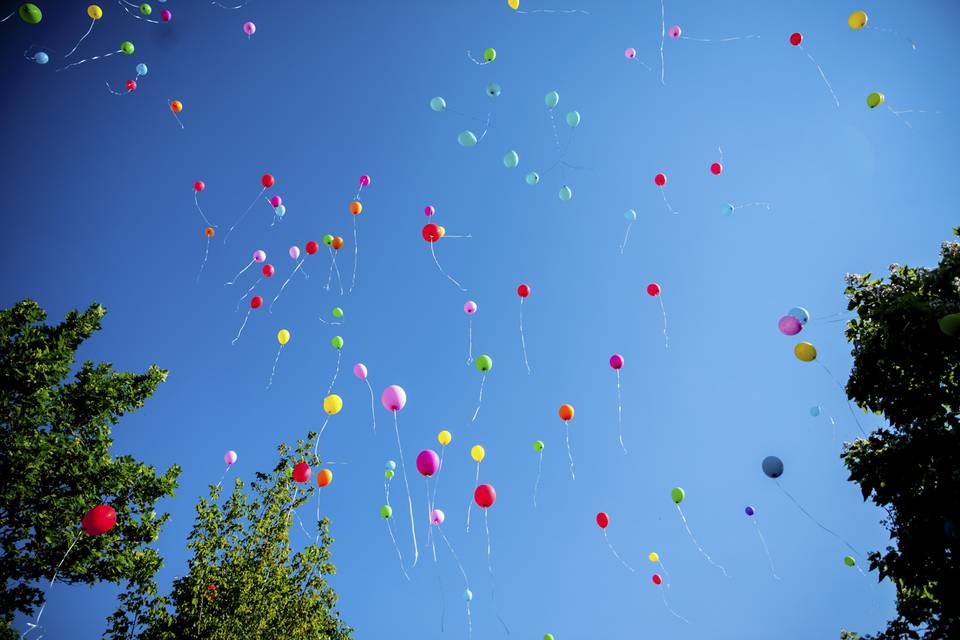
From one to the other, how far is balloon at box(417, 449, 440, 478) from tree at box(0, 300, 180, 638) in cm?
571

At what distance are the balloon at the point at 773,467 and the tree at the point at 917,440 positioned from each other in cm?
74

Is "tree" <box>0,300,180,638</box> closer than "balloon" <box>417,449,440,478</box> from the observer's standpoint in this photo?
No

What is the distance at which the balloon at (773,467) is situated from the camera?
5.85 metres

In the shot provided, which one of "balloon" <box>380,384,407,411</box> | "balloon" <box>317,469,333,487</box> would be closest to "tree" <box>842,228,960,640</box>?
"balloon" <box>380,384,407,411</box>

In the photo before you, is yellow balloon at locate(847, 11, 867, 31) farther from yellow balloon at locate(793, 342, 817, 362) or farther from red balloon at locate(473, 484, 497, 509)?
red balloon at locate(473, 484, 497, 509)

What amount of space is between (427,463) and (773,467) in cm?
432

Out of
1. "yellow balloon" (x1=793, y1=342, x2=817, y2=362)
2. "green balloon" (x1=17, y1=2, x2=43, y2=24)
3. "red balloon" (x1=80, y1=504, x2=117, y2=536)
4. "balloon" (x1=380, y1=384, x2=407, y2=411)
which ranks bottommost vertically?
"red balloon" (x1=80, y1=504, x2=117, y2=536)

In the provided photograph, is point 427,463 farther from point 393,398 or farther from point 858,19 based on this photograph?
point 858,19

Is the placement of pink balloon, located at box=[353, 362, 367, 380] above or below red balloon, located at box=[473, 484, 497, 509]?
above

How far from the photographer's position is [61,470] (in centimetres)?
769

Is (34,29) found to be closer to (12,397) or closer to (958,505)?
(12,397)

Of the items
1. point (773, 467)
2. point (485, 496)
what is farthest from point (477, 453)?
point (773, 467)

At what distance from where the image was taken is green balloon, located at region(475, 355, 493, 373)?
7148mm

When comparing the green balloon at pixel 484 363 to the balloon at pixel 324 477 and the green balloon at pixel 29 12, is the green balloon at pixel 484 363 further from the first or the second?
the green balloon at pixel 29 12
